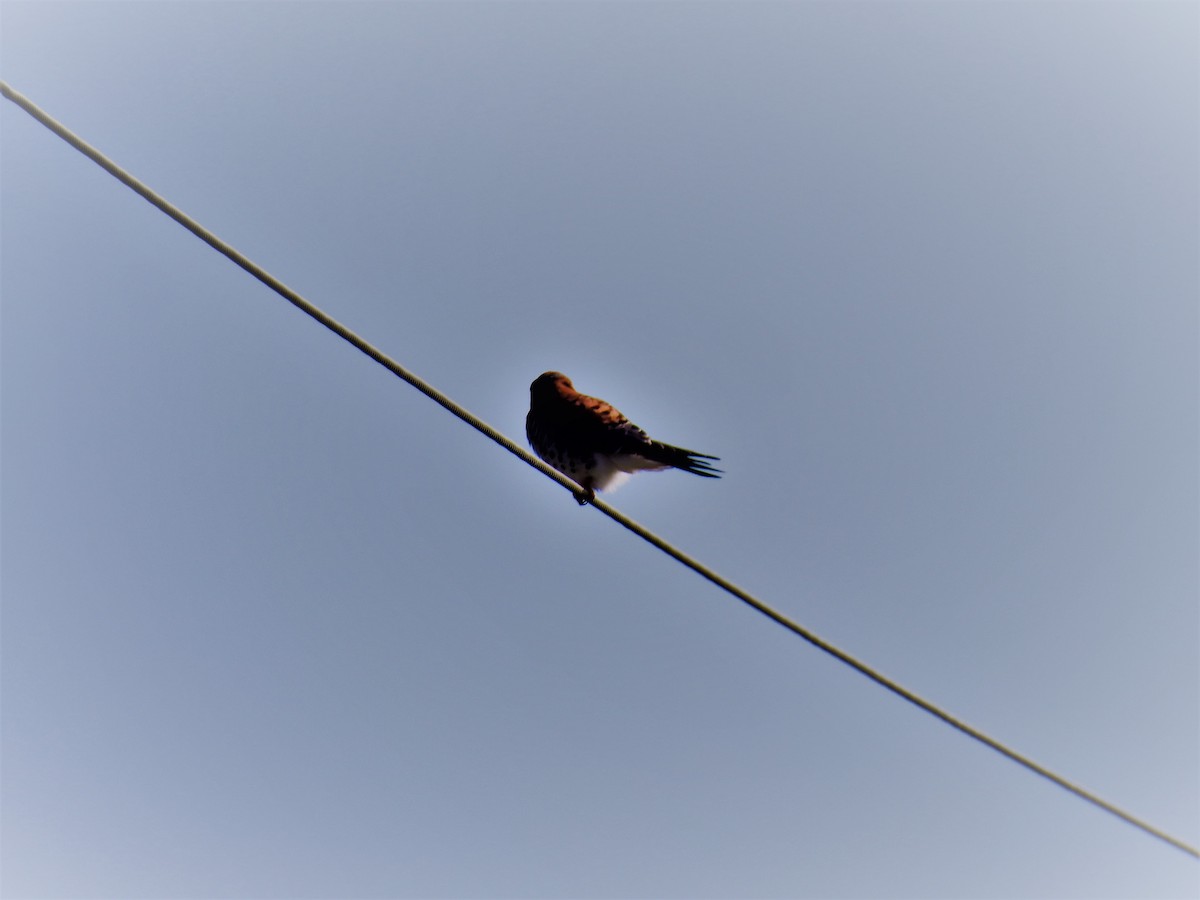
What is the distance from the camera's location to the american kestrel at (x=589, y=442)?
7488 millimetres

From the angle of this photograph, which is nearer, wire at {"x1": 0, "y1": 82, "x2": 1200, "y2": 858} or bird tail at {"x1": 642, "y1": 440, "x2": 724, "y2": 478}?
wire at {"x1": 0, "y1": 82, "x2": 1200, "y2": 858}

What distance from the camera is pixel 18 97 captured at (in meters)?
3.53

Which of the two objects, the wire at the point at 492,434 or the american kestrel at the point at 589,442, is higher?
the american kestrel at the point at 589,442

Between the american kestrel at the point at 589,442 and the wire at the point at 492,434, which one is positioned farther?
the american kestrel at the point at 589,442

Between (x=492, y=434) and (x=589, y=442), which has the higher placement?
(x=589, y=442)

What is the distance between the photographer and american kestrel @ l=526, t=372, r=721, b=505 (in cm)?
749

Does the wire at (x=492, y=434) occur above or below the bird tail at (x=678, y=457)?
below

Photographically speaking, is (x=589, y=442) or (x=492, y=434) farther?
(x=589, y=442)

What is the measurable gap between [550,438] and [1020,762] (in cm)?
538

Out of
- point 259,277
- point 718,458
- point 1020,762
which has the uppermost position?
point 718,458

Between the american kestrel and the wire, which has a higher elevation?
the american kestrel

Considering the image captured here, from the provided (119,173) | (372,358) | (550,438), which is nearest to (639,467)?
(550,438)

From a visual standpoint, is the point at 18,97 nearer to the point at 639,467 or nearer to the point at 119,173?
the point at 119,173

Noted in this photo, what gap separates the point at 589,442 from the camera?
8219 mm
